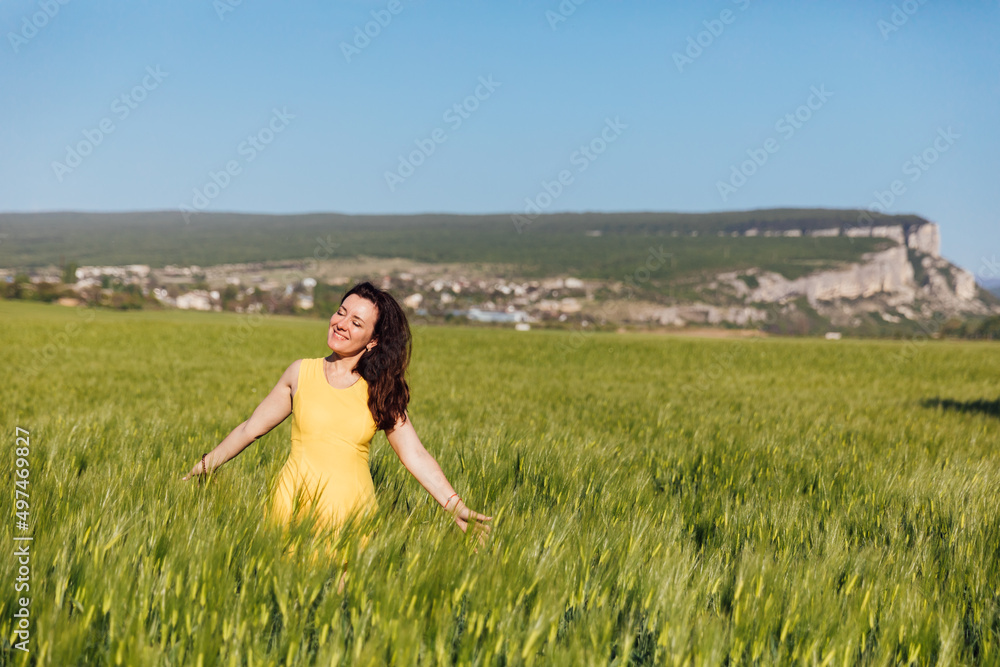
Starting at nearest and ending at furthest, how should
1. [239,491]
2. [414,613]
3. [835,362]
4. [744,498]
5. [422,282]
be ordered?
[414,613] < [239,491] < [744,498] < [835,362] < [422,282]

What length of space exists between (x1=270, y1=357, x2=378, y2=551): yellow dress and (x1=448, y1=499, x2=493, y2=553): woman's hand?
1.20 ft

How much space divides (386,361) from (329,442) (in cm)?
44

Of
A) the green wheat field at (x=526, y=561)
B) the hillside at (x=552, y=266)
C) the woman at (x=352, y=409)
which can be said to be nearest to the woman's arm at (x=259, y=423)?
the woman at (x=352, y=409)

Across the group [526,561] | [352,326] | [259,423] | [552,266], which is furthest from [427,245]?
[526,561]

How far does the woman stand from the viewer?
3.27m

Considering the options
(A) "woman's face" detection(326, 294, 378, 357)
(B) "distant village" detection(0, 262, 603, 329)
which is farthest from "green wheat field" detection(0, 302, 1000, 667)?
(B) "distant village" detection(0, 262, 603, 329)

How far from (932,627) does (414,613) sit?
1.73 metres

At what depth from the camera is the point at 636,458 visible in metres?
6.25

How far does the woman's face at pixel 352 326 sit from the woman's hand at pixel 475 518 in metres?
0.85

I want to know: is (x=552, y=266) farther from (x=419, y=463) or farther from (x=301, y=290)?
(x=419, y=463)

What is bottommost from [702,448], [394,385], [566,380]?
[566,380]

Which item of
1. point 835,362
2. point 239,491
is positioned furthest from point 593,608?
point 835,362

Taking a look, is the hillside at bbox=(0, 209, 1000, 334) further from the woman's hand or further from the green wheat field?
the woman's hand

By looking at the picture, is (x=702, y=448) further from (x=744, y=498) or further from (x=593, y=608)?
(x=593, y=608)
